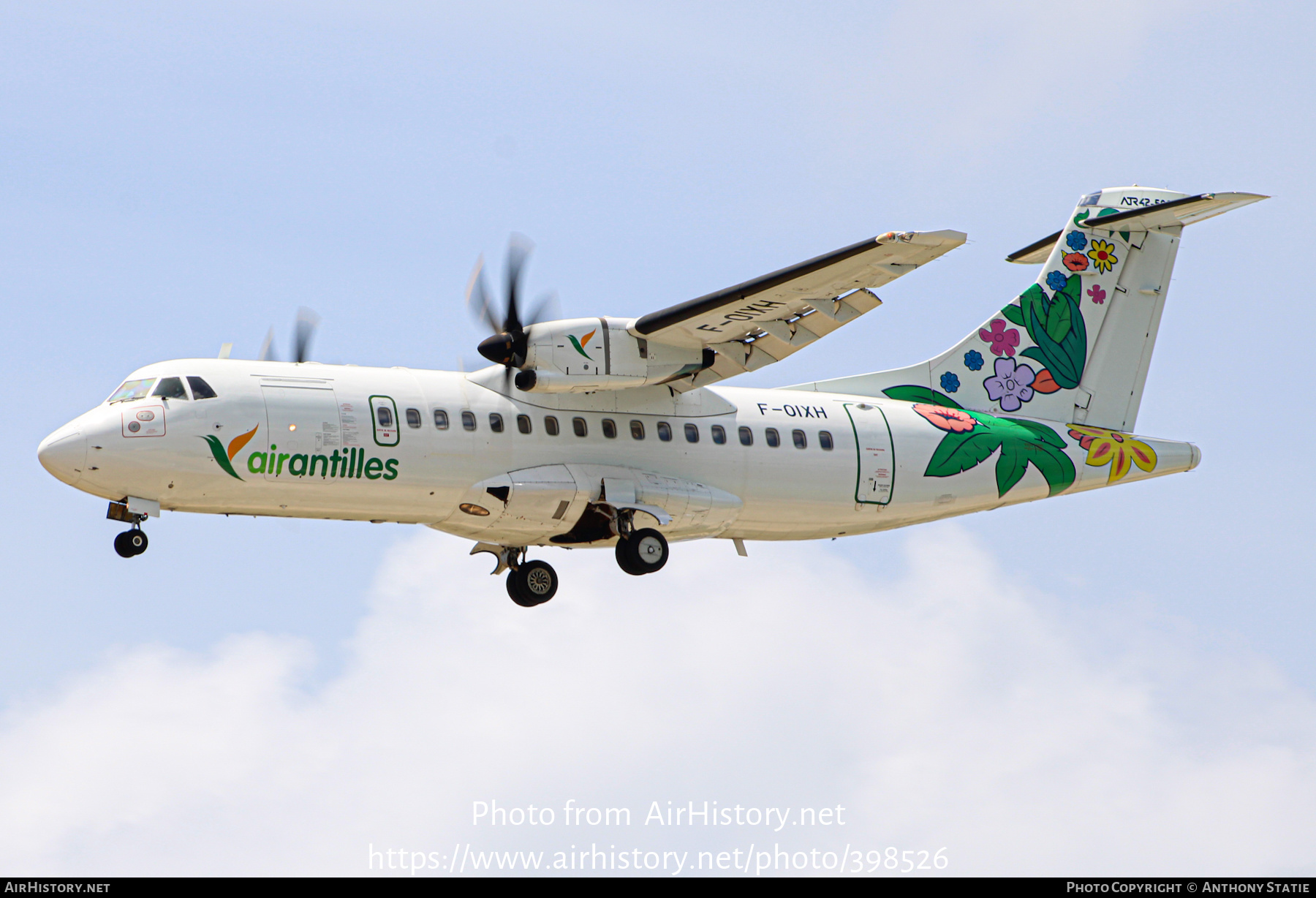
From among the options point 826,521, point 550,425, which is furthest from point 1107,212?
point 550,425

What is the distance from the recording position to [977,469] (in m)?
23.4

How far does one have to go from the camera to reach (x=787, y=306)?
20594 mm

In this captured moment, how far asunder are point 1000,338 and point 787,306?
572cm

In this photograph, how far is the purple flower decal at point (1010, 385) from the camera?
2455cm

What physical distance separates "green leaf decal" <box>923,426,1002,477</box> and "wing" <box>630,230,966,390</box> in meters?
3.01

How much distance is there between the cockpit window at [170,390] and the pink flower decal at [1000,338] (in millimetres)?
12071

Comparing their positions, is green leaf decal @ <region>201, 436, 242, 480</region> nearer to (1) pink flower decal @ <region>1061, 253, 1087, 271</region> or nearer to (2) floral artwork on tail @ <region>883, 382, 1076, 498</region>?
(2) floral artwork on tail @ <region>883, 382, 1076, 498</region>

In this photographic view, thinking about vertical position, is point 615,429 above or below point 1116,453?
above

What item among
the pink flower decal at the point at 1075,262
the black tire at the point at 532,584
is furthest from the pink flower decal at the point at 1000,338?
the black tire at the point at 532,584

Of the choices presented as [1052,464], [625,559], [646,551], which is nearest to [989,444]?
[1052,464]

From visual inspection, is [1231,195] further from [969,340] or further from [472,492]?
[472,492]

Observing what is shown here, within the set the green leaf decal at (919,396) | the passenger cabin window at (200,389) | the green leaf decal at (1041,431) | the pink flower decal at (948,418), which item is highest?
the passenger cabin window at (200,389)

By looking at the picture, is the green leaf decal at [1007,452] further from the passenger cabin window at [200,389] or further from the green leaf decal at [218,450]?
the passenger cabin window at [200,389]

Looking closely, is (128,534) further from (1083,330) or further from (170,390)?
(1083,330)
